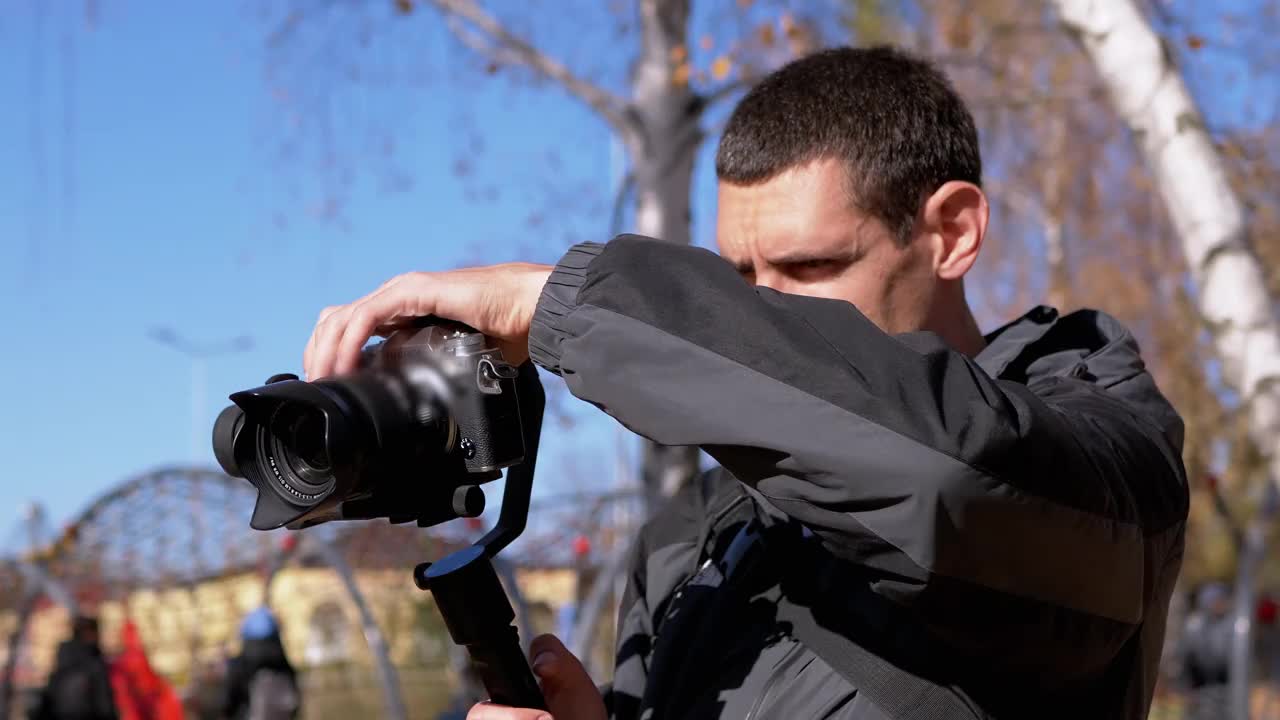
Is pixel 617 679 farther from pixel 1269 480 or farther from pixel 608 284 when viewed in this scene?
pixel 1269 480

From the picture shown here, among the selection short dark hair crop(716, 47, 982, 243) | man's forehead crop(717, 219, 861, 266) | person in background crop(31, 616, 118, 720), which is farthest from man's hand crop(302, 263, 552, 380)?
person in background crop(31, 616, 118, 720)

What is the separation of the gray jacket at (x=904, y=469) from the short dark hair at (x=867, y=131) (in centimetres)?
38

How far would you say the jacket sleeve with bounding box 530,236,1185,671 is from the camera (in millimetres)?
1166

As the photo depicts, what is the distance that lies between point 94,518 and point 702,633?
19.2ft

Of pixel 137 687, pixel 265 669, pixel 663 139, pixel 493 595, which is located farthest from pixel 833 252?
pixel 137 687

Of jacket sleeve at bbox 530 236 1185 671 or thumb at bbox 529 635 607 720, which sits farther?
thumb at bbox 529 635 607 720

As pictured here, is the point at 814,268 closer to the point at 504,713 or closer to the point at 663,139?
the point at 504,713

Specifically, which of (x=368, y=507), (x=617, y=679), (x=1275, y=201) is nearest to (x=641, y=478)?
(x=617, y=679)

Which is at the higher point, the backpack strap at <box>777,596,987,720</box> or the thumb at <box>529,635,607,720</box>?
the backpack strap at <box>777,596,987,720</box>

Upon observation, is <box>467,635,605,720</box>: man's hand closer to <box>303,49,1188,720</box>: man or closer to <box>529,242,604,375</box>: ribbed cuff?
<box>303,49,1188,720</box>: man

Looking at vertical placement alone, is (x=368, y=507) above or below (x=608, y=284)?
below

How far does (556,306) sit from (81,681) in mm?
7010

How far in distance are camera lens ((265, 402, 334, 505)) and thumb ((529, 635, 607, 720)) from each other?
391 mm

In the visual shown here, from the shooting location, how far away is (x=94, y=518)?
269 inches
